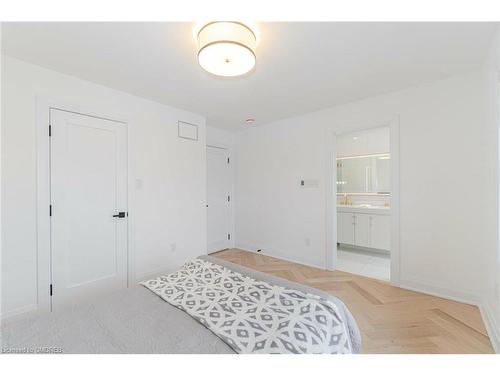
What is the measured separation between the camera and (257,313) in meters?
1.22

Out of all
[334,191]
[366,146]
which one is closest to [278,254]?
[334,191]

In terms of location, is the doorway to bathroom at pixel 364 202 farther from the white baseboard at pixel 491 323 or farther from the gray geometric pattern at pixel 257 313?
the gray geometric pattern at pixel 257 313

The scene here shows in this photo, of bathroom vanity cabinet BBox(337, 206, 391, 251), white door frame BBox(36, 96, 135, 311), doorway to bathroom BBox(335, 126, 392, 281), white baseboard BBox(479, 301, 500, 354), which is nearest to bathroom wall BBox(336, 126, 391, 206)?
doorway to bathroom BBox(335, 126, 392, 281)

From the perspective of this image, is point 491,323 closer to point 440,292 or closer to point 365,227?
point 440,292

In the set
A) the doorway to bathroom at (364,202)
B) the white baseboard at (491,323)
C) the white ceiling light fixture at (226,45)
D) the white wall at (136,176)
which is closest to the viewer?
the white ceiling light fixture at (226,45)

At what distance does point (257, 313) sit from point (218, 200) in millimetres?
3252

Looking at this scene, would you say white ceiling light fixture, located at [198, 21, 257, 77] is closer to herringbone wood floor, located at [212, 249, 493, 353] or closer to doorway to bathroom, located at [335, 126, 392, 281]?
herringbone wood floor, located at [212, 249, 493, 353]

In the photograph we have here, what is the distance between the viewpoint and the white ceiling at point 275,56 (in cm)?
167

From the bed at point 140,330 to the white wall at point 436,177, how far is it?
6.13 feet

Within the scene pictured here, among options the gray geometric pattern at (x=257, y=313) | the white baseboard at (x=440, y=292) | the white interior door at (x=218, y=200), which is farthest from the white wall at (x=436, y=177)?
the gray geometric pattern at (x=257, y=313)

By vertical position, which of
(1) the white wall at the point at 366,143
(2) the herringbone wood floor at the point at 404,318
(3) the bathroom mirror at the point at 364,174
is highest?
(1) the white wall at the point at 366,143

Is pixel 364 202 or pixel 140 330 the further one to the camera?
pixel 364 202
